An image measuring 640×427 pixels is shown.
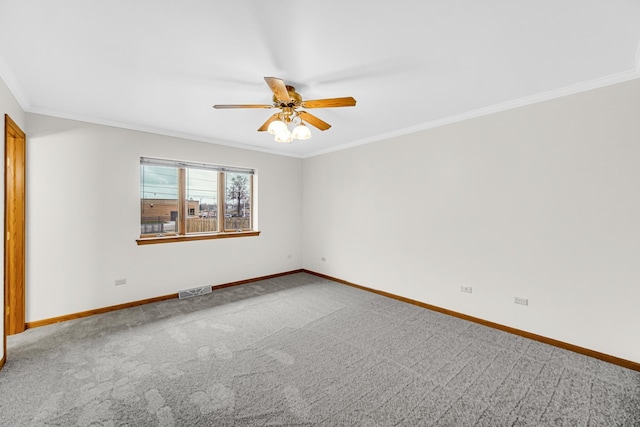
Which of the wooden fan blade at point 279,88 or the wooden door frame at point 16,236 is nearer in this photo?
the wooden fan blade at point 279,88

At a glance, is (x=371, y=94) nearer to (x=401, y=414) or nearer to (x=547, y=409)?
(x=401, y=414)

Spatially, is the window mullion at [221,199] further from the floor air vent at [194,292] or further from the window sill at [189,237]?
the floor air vent at [194,292]

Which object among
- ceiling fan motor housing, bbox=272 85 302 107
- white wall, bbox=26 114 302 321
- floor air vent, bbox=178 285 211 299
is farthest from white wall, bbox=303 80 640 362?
white wall, bbox=26 114 302 321

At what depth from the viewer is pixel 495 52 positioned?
2.00 metres

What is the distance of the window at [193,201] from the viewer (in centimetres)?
399

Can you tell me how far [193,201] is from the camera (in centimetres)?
441

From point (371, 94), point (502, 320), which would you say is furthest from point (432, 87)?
point (502, 320)

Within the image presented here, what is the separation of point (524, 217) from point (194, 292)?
14.7 ft

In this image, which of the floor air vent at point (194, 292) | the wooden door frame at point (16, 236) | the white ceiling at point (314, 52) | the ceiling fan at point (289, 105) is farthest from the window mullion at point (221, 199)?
the ceiling fan at point (289, 105)

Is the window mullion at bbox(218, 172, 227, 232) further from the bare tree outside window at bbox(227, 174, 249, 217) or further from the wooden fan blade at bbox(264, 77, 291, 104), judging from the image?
the wooden fan blade at bbox(264, 77, 291, 104)

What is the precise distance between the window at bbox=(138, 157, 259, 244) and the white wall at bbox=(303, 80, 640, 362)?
7.40 feet

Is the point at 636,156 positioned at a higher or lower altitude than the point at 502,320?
higher

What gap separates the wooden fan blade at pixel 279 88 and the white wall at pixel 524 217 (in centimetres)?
226

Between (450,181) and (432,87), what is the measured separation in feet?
4.34
